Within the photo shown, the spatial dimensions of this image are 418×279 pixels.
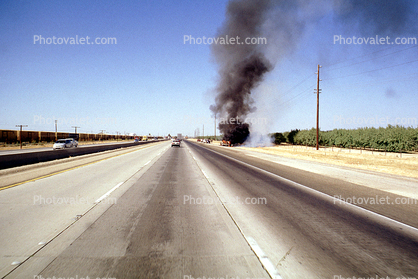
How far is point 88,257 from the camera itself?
10.8 feet

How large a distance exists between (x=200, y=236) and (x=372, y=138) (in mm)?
44012

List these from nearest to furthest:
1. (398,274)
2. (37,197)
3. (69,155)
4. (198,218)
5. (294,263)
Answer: (398,274) → (294,263) → (198,218) → (37,197) → (69,155)

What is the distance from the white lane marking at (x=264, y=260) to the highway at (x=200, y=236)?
0.01 metres

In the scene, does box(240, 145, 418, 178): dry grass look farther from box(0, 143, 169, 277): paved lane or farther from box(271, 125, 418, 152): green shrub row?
box(0, 143, 169, 277): paved lane

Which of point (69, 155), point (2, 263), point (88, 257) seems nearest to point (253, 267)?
point (88, 257)

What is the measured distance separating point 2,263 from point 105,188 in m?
4.80

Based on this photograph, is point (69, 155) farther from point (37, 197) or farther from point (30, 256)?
point (30, 256)

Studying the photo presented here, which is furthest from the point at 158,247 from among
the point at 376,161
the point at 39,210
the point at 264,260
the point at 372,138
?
the point at 372,138

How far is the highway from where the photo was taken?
3045 millimetres

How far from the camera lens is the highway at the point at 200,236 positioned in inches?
120

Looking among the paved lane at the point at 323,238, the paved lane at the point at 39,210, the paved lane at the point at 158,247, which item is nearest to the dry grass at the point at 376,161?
the paved lane at the point at 323,238

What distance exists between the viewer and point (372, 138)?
38.2 m

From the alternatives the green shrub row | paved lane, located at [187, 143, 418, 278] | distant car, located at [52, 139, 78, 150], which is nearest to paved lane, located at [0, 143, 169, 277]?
paved lane, located at [187, 143, 418, 278]

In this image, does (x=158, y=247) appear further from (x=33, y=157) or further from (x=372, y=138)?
(x=372, y=138)
